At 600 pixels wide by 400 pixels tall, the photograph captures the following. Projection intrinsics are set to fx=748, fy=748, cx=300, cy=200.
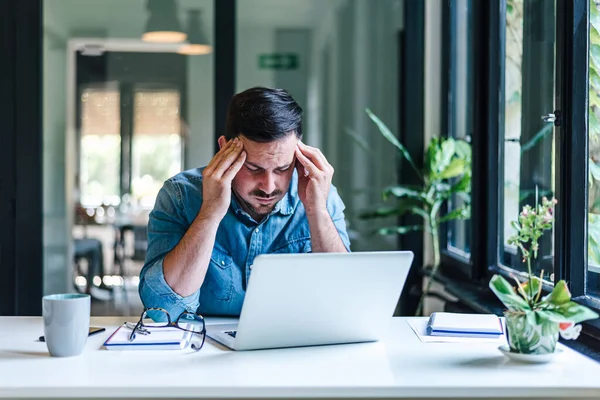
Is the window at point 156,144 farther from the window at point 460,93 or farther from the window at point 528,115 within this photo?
the window at point 528,115

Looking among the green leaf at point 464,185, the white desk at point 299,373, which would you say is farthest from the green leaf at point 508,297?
the green leaf at point 464,185

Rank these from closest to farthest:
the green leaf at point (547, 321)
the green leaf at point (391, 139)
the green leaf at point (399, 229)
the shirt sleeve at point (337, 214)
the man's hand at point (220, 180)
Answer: the green leaf at point (547, 321) → the man's hand at point (220, 180) → the shirt sleeve at point (337, 214) → the green leaf at point (391, 139) → the green leaf at point (399, 229)

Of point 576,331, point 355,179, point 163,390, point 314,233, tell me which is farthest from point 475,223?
point 163,390

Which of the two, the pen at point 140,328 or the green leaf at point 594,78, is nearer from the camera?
the pen at point 140,328

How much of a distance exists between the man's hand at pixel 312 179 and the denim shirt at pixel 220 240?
0.08 meters

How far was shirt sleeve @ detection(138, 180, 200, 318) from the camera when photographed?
1962 mm

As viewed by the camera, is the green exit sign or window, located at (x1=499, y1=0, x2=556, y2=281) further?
the green exit sign

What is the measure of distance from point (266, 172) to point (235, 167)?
0.30ft

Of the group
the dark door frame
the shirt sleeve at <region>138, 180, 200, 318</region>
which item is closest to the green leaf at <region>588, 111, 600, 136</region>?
the shirt sleeve at <region>138, 180, 200, 318</region>

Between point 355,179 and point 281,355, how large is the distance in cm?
254

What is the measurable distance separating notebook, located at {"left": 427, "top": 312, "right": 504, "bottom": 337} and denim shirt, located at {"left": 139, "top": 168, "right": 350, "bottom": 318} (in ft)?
1.75

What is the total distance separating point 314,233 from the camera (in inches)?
85.7

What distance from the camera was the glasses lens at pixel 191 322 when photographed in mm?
1768

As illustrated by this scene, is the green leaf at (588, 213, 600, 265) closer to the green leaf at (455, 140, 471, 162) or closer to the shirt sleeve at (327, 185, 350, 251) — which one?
the shirt sleeve at (327, 185, 350, 251)
